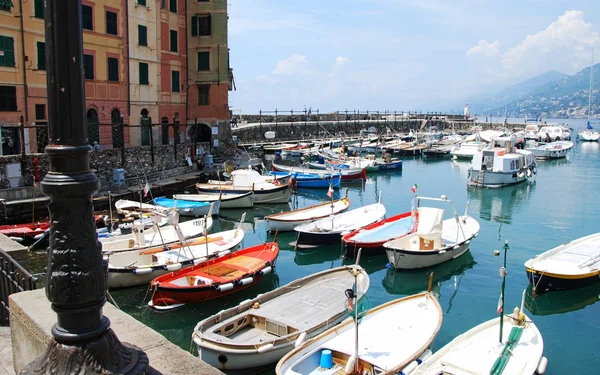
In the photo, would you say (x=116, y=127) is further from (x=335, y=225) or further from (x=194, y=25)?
(x=335, y=225)

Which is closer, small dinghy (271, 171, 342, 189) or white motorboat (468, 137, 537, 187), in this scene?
small dinghy (271, 171, 342, 189)

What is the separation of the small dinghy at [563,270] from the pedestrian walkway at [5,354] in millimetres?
15849

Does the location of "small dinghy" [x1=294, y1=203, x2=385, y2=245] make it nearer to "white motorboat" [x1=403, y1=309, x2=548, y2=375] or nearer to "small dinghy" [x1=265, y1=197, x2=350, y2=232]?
"small dinghy" [x1=265, y1=197, x2=350, y2=232]

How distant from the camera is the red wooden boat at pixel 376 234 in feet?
70.9

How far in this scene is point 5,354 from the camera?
6430 mm

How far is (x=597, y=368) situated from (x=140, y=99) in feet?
109

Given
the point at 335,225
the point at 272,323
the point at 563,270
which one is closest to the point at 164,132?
the point at 335,225

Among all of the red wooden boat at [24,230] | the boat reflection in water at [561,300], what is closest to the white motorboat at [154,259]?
the red wooden boat at [24,230]

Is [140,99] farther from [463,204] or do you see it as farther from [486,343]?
[486,343]

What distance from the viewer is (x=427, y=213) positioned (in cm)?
2061

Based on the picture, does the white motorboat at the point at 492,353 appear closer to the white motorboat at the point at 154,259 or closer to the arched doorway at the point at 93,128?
the white motorboat at the point at 154,259

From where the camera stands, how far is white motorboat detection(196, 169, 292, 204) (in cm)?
3412

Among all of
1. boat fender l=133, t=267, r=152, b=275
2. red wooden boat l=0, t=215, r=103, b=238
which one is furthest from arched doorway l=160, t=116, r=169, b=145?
boat fender l=133, t=267, r=152, b=275

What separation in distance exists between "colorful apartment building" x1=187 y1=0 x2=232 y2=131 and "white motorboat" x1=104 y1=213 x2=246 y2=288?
2455 centimetres
